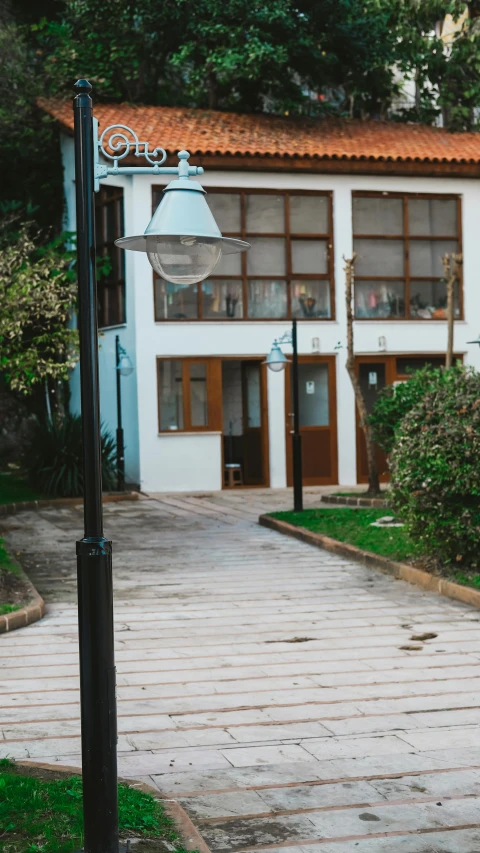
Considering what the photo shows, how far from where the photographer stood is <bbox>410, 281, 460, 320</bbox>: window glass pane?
68.9 ft

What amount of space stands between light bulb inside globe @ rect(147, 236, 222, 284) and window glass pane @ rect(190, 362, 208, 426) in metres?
15.7

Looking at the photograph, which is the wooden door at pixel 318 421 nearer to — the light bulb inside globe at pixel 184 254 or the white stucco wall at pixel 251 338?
the white stucco wall at pixel 251 338

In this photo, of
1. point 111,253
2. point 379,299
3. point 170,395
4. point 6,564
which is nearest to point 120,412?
point 170,395

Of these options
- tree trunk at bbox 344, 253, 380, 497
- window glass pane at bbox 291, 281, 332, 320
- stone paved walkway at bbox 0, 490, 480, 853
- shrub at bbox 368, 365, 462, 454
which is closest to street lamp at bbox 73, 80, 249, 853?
stone paved walkway at bbox 0, 490, 480, 853


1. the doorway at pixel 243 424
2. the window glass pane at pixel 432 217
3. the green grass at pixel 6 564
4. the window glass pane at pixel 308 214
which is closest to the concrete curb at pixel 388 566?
the green grass at pixel 6 564

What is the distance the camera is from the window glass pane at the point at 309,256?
66.9ft

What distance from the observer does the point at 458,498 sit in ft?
29.0

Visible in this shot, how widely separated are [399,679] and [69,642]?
7.52ft

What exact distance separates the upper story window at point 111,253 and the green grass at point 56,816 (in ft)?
53.4

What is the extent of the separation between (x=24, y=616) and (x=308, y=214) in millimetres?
14074

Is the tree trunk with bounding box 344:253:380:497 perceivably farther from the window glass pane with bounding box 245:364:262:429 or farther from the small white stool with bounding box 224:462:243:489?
the small white stool with bounding box 224:462:243:489

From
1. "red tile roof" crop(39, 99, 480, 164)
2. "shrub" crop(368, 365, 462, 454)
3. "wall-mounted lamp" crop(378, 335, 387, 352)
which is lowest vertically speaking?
"shrub" crop(368, 365, 462, 454)

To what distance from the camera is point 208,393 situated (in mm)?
19672

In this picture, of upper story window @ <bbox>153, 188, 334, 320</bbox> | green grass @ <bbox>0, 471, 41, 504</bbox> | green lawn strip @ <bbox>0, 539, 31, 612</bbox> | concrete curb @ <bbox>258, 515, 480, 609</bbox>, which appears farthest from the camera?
upper story window @ <bbox>153, 188, 334, 320</bbox>
